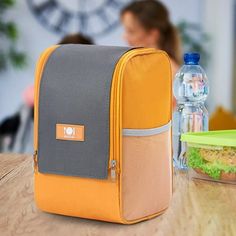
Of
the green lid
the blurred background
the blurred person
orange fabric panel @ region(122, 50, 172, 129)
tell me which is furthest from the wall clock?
orange fabric panel @ region(122, 50, 172, 129)

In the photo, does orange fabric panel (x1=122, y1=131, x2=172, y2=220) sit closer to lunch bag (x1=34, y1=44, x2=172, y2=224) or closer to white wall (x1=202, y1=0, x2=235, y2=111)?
lunch bag (x1=34, y1=44, x2=172, y2=224)

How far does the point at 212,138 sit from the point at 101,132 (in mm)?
328

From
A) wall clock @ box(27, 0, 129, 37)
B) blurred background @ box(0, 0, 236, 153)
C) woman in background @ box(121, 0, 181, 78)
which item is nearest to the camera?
woman in background @ box(121, 0, 181, 78)

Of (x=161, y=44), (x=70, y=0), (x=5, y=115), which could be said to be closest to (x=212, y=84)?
(x=161, y=44)

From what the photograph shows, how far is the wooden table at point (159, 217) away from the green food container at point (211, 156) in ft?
0.07

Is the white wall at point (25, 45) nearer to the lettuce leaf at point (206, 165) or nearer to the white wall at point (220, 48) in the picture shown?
the white wall at point (220, 48)

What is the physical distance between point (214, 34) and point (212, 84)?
14.3 inches

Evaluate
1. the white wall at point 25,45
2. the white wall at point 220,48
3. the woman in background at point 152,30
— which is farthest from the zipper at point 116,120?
the white wall at point 25,45

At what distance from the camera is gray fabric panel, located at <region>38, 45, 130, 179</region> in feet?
2.95

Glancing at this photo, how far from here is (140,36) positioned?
12.1 feet

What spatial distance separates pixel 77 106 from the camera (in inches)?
35.8

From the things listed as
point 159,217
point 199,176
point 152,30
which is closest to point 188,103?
point 199,176

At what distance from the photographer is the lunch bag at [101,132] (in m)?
0.90

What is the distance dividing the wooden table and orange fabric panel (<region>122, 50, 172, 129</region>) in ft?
0.50
